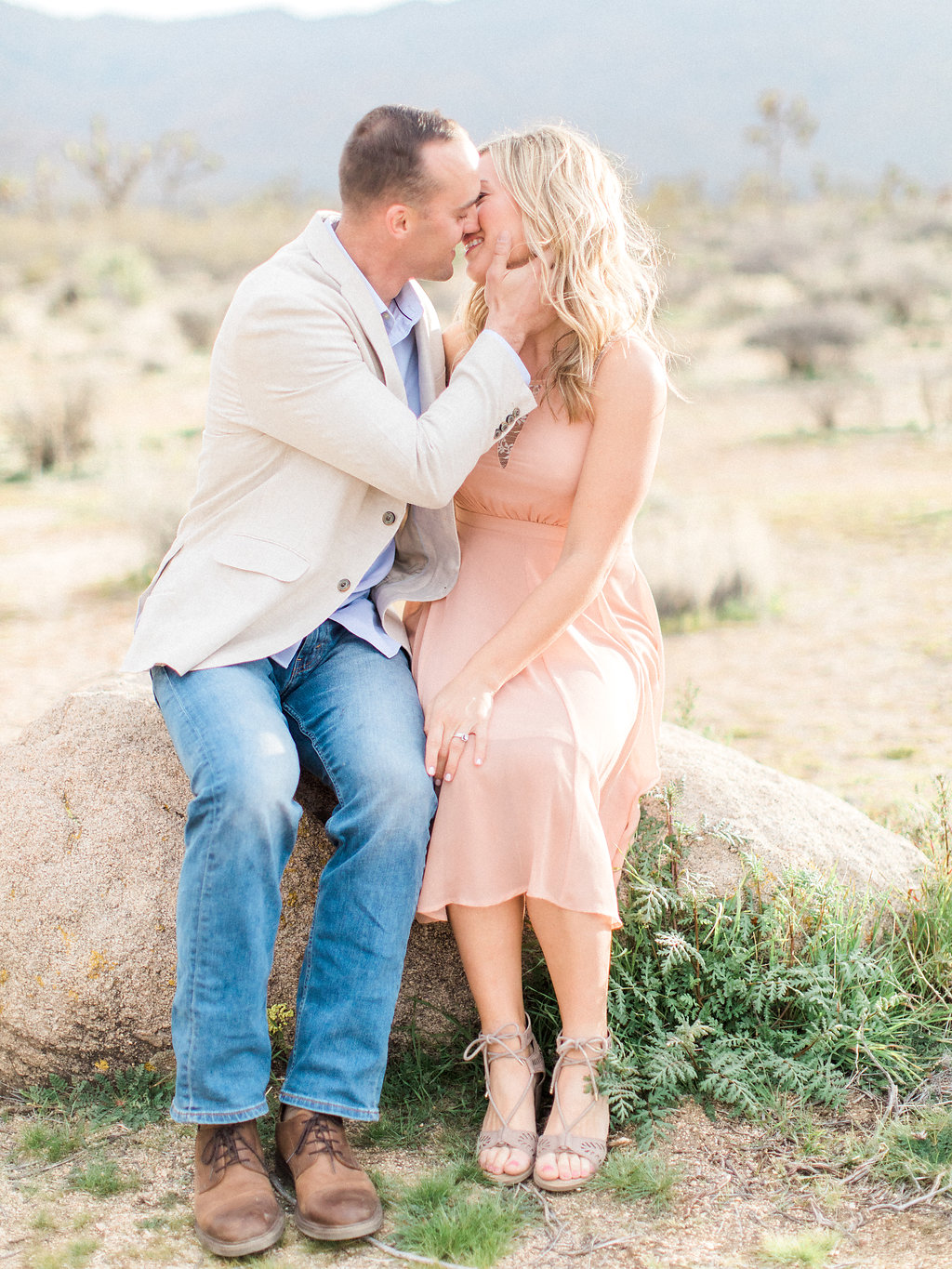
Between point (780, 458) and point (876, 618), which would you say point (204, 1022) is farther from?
point (780, 458)

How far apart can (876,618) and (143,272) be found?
18872mm

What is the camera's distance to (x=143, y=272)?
22188mm

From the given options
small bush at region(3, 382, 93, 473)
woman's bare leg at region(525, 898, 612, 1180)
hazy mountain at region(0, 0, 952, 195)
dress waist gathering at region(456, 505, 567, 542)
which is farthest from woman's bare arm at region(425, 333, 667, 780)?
hazy mountain at region(0, 0, 952, 195)

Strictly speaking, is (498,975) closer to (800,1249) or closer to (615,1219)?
(615,1219)

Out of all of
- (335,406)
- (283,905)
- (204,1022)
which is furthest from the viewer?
(283,905)

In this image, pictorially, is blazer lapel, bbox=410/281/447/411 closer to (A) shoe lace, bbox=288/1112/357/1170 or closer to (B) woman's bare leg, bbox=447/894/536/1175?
(B) woman's bare leg, bbox=447/894/536/1175

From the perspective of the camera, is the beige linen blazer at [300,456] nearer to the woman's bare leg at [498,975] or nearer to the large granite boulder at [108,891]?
the large granite boulder at [108,891]

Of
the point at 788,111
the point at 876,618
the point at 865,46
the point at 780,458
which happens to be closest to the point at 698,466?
the point at 780,458

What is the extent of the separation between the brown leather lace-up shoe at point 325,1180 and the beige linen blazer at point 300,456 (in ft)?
2.99

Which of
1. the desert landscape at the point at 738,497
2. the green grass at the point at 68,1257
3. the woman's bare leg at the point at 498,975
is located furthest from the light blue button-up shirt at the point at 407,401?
the green grass at the point at 68,1257

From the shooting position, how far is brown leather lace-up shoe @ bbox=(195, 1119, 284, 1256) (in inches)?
81.3

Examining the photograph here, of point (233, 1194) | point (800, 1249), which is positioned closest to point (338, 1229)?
point (233, 1194)

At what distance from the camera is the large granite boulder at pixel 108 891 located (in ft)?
8.23

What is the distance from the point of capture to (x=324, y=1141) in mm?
2188
